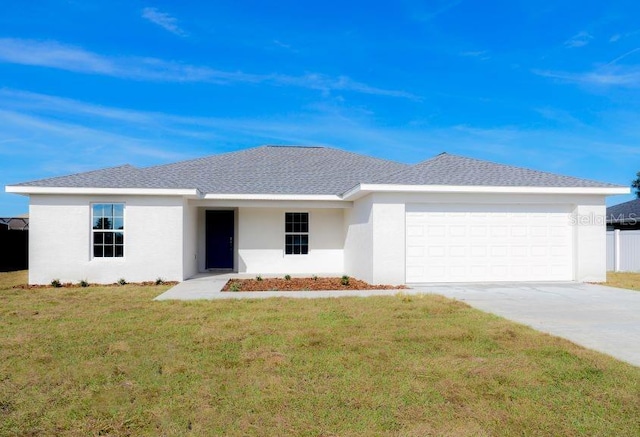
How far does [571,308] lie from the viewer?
943 centimetres

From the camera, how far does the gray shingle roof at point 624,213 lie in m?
24.2

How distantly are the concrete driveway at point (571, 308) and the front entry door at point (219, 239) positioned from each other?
28.1ft

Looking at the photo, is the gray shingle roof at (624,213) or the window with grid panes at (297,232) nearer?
the window with grid panes at (297,232)

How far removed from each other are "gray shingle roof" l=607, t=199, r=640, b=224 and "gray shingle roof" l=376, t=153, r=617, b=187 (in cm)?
1294

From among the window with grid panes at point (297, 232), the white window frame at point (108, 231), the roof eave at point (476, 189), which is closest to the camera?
the roof eave at point (476, 189)

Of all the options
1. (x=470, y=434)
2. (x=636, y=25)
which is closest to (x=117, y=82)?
(x=470, y=434)

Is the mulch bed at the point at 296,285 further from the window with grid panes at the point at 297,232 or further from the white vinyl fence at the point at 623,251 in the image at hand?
the white vinyl fence at the point at 623,251

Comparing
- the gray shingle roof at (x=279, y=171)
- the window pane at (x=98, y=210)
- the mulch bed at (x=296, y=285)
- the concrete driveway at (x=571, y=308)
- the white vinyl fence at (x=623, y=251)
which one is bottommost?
the mulch bed at (x=296, y=285)

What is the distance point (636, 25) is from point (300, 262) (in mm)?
15970

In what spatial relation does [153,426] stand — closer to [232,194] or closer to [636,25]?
[232,194]

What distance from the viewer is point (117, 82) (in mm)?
18094

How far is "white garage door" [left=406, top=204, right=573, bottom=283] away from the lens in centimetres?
1352

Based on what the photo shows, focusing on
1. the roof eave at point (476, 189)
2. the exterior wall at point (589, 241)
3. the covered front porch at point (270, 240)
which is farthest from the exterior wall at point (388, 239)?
the exterior wall at point (589, 241)

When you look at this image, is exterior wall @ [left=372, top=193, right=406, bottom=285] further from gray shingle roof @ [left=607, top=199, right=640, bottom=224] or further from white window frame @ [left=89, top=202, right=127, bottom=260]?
gray shingle roof @ [left=607, top=199, right=640, bottom=224]
